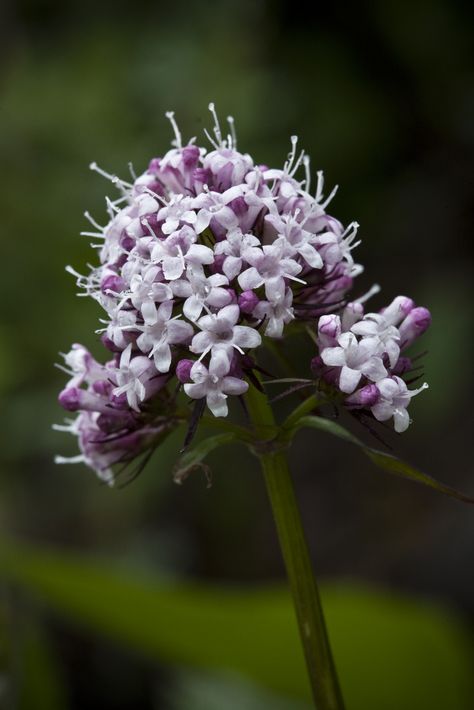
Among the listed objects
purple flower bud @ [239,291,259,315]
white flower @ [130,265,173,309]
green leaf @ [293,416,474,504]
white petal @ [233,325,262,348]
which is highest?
white flower @ [130,265,173,309]

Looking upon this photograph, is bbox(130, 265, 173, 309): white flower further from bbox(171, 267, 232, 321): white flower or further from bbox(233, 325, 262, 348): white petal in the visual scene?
bbox(233, 325, 262, 348): white petal

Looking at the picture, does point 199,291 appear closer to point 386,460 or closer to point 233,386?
point 233,386

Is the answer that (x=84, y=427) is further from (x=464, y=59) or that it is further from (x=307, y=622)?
(x=464, y=59)

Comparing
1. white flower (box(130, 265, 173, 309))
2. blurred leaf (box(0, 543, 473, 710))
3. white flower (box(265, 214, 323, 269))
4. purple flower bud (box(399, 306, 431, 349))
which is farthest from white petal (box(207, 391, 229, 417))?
blurred leaf (box(0, 543, 473, 710))

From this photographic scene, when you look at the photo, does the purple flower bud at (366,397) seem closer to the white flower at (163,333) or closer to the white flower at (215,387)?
the white flower at (215,387)

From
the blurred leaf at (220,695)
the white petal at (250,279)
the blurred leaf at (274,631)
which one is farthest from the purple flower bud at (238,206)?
the blurred leaf at (220,695)
